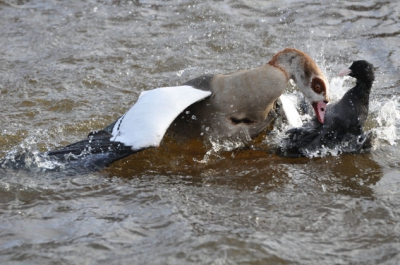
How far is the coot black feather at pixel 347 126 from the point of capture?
578cm

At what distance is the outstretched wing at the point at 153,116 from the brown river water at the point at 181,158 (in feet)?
1.17

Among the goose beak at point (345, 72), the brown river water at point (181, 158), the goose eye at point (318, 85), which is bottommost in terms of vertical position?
the brown river water at point (181, 158)

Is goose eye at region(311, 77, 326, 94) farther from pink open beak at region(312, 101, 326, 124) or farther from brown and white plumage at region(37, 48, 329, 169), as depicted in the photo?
pink open beak at region(312, 101, 326, 124)

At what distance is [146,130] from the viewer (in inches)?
210

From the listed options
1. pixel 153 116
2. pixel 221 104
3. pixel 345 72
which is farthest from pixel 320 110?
pixel 153 116

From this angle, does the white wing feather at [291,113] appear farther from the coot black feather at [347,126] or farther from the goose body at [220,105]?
the coot black feather at [347,126]

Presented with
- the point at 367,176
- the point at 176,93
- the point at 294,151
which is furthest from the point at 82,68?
the point at 367,176

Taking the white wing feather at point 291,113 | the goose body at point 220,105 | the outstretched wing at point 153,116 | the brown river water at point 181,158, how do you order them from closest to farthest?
the brown river water at point 181,158 → the outstretched wing at point 153,116 → the goose body at point 220,105 → the white wing feather at point 291,113

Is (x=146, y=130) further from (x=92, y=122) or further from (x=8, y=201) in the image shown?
(x=92, y=122)

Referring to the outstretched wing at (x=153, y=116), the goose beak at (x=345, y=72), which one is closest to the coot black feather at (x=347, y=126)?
the goose beak at (x=345, y=72)

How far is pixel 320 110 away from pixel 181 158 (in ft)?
4.24

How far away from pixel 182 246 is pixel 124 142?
1.39m

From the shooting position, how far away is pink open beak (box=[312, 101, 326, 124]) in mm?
5831

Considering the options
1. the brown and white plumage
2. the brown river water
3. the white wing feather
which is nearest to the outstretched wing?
the brown and white plumage
